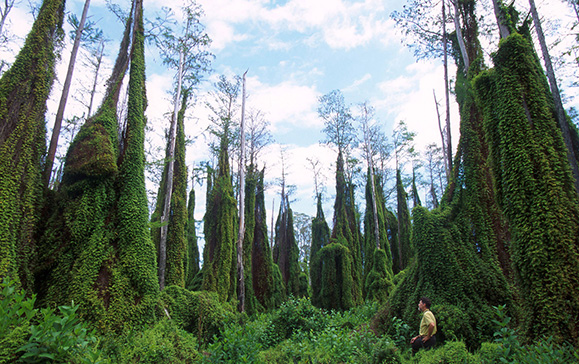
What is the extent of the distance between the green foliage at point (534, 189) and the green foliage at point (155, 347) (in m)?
5.49

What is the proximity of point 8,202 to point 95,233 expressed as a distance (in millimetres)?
1585

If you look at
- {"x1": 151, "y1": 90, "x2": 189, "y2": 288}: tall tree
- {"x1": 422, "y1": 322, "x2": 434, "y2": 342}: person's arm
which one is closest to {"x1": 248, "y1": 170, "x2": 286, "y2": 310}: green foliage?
{"x1": 151, "y1": 90, "x2": 189, "y2": 288}: tall tree

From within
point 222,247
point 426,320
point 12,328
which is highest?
point 222,247

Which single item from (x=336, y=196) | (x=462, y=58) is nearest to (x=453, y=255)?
(x=462, y=58)

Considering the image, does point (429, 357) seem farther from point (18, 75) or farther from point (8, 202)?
point (18, 75)

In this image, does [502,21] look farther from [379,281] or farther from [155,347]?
[379,281]

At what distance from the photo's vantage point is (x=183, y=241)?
42.1 feet


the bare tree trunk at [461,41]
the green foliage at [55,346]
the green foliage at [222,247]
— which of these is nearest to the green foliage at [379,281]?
the green foliage at [222,247]

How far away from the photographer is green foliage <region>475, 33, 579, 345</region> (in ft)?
13.8

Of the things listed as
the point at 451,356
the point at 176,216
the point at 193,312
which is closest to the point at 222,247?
the point at 176,216

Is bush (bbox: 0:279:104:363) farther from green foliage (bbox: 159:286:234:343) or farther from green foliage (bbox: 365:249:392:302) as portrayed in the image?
green foliage (bbox: 365:249:392:302)

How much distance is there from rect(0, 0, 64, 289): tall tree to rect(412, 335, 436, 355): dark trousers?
7348 mm

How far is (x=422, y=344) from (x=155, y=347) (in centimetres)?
486

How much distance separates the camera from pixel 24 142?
598cm
